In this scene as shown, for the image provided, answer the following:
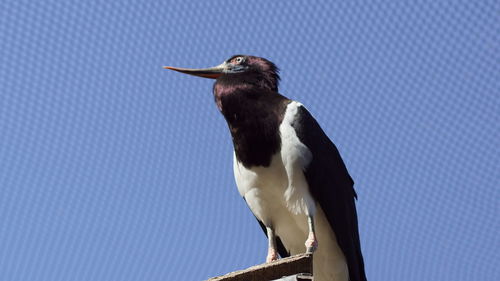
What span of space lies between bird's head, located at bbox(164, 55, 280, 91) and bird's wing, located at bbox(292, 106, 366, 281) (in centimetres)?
32

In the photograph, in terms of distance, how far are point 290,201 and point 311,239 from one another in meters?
0.20

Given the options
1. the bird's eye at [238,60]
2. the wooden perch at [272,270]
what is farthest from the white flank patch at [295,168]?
the wooden perch at [272,270]

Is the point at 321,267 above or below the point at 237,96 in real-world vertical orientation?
below

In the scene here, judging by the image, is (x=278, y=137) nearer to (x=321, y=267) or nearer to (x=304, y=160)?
(x=304, y=160)

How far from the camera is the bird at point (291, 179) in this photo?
363cm

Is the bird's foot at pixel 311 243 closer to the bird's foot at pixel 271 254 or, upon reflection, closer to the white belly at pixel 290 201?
the white belly at pixel 290 201

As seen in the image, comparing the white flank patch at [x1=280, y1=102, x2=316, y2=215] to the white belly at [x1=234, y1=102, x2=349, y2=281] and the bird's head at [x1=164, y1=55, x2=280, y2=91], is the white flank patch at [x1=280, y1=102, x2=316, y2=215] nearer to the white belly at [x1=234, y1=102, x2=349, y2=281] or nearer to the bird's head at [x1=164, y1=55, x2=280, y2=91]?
the white belly at [x1=234, y1=102, x2=349, y2=281]

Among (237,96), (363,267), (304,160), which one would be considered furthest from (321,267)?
(237,96)

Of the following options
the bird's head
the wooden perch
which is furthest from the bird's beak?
the wooden perch

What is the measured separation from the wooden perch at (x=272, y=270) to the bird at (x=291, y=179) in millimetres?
1074

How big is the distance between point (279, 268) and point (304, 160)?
1249 millimetres

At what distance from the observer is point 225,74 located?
4.11 metres

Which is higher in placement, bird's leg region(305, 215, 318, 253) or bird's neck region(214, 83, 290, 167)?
bird's neck region(214, 83, 290, 167)

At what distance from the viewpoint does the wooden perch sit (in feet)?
7.88
